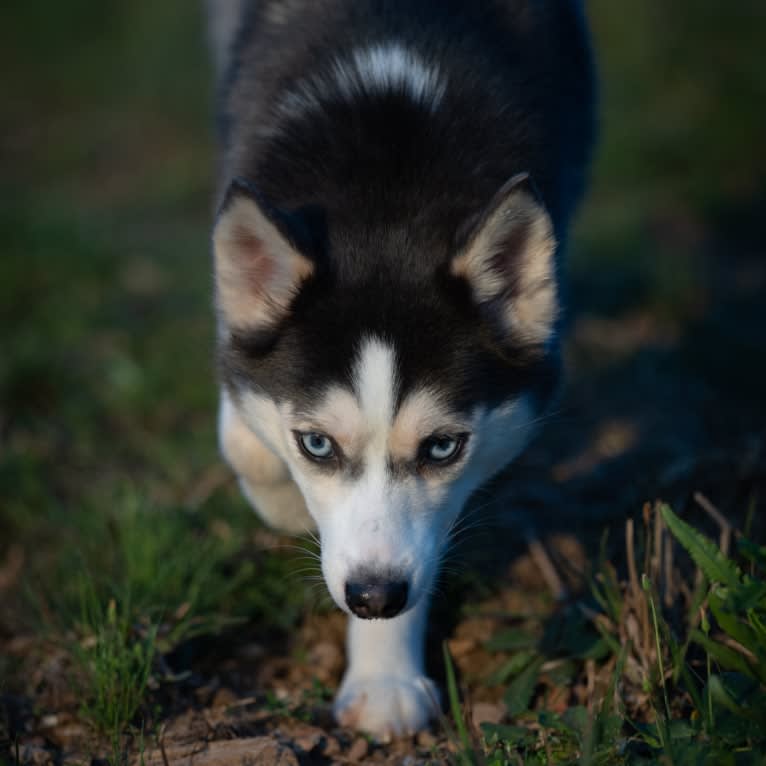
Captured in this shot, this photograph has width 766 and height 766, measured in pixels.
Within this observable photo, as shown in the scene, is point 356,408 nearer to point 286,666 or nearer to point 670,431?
point 286,666

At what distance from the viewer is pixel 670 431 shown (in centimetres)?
412

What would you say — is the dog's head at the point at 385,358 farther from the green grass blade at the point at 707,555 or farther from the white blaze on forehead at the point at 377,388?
the green grass blade at the point at 707,555

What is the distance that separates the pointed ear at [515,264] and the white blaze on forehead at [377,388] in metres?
0.32

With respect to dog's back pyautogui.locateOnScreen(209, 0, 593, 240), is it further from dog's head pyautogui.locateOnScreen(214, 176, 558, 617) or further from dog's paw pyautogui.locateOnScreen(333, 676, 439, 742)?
dog's paw pyautogui.locateOnScreen(333, 676, 439, 742)

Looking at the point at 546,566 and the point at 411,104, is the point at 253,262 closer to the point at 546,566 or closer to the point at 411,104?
A: the point at 411,104

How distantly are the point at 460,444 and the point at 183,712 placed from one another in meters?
1.08

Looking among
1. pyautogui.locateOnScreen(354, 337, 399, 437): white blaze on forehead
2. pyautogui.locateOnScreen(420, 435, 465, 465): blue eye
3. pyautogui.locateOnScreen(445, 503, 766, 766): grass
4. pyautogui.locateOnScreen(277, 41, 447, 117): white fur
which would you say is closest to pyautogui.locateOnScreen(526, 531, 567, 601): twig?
pyautogui.locateOnScreen(445, 503, 766, 766): grass

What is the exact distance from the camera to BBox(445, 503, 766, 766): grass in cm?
203

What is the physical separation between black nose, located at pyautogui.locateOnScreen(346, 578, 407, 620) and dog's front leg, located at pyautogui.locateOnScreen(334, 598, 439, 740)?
0.35 meters

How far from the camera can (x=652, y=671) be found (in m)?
2.42

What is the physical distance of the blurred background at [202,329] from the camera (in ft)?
10.6

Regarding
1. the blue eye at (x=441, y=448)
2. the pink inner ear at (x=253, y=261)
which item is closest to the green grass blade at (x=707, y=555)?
the blue eye at (x=441, y=448)

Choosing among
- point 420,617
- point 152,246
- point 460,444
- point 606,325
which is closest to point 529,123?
point 460,444

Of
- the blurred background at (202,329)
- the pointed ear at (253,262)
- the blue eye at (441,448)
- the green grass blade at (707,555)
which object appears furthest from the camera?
the blurred background at (202,329)
